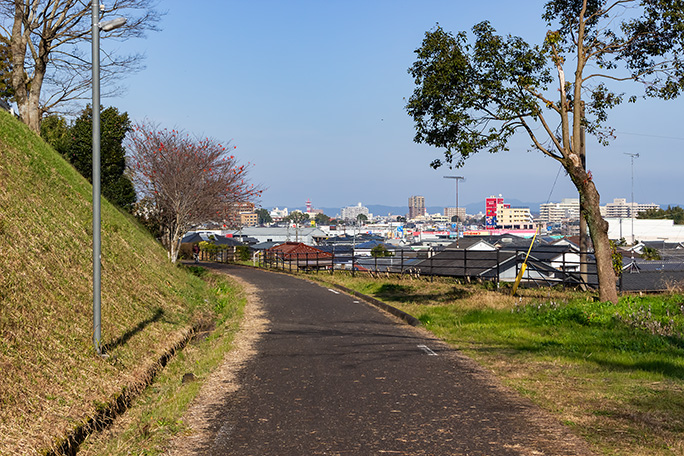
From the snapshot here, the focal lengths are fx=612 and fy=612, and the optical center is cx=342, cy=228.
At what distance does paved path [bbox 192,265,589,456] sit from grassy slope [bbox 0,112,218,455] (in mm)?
1732

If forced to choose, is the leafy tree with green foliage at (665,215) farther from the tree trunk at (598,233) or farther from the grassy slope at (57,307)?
the grassy slope at (57,307)

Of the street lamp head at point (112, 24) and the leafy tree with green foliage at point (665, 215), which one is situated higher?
the leafy tree with green foliage at point (665, 215)

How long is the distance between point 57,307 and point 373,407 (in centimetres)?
528

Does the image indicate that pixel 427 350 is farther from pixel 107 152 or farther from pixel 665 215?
pixel 665 215

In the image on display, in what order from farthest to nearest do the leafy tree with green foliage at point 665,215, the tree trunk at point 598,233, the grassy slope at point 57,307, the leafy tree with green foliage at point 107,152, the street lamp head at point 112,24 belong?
the leafy tree with green foliage at point 665,215
the leafy tree with green foliage at point 107,152
the tree trunk at point 598,233
the street lamp head at point 112,24
the grassy slope at point 57,307

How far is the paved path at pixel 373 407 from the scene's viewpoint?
5.59 m

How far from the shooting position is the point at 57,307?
9266 millimetres

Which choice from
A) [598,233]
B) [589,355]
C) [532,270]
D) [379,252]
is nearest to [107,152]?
[532,270]

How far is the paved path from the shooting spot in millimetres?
5586

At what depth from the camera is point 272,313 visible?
16.6 meters

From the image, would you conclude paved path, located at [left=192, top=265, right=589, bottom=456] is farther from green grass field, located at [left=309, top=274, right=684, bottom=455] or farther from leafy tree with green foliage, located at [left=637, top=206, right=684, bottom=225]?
leafy tree with green foliage, located at [left=637, top=206, right=684, bottom=225]

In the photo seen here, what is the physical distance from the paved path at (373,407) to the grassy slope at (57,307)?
5.68 feet

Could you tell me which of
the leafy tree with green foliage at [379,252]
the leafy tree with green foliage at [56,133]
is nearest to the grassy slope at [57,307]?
the leafy tree with green foliage at [379,252]

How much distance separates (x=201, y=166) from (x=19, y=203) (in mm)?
25318
